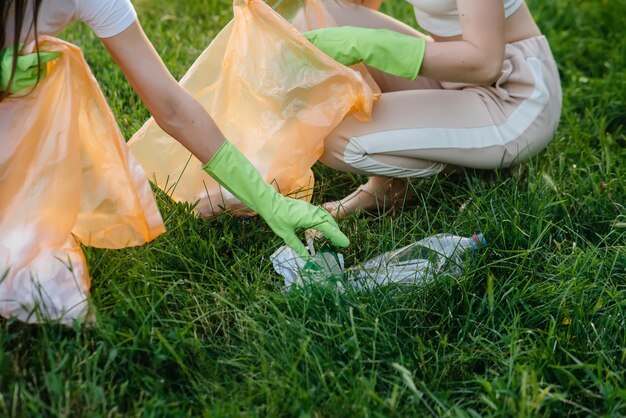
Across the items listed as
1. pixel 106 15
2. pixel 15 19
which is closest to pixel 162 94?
pixel 106 15

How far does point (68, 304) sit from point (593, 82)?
6.94ft

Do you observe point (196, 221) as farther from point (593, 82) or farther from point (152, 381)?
point (593, 82)

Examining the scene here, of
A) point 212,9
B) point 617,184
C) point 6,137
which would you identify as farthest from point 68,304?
point 212,9

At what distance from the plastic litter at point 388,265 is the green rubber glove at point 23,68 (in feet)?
2.19

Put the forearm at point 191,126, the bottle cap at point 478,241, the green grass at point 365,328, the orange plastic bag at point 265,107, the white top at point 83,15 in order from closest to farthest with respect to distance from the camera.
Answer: the green grass at point 365,328
the white top at point 83,15
the forearm at point 191,126
the bottle cap at point 478,241
the orange plastic bag at point 265,107

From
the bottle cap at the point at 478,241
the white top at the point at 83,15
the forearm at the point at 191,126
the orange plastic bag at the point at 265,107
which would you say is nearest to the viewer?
the white top at the point at 83,15

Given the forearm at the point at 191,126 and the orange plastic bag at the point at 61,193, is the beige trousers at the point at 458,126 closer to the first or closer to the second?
the forearm at the point at 191,126

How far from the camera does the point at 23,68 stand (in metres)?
1.75

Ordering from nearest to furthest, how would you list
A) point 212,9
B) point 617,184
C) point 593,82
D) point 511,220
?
1. point 511,220
2. point 617,184
3. point 593,82
4. point 212,9

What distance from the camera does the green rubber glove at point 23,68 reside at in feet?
5.69

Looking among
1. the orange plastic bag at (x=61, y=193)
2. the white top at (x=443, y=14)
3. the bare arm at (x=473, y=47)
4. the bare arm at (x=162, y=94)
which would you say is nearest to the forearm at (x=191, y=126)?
the bare arm at (x=162, y=94)

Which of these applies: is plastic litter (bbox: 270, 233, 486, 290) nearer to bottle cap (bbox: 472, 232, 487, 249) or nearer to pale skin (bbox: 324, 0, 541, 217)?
bottle cap (bbox: 472, 232, 487, 249)

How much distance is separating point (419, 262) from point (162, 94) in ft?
2.31

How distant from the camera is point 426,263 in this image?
2.03 metres
